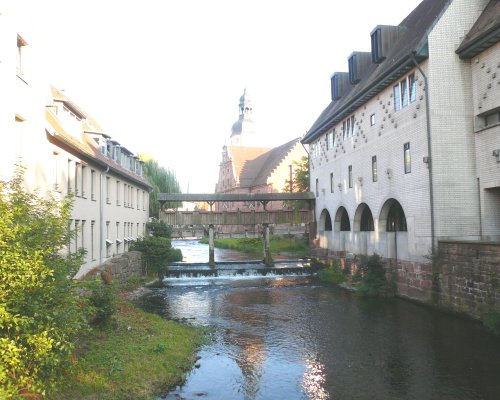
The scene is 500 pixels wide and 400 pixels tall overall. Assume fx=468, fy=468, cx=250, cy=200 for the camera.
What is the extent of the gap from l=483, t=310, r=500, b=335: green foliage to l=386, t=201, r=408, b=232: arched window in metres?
7.33

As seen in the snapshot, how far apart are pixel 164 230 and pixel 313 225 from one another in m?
10.4

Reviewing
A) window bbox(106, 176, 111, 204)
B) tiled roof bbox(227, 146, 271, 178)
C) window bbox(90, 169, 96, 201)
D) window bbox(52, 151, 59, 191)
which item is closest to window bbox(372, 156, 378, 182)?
window bbox(90, 169, 96, 201)

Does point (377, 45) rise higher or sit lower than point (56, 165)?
higher

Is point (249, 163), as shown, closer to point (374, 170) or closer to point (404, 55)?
point (374, 170)

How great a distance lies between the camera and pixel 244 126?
89.5 m

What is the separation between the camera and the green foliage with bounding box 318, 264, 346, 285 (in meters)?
24.5

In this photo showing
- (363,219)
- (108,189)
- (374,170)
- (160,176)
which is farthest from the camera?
(160,176)

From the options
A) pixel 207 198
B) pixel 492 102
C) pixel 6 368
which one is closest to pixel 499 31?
pixel 492 102

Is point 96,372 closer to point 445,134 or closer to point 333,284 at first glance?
point 445,134

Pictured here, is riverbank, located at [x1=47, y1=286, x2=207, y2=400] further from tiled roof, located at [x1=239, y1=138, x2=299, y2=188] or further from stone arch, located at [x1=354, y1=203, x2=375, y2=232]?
tiled roof, located at [x1=239, y1=138, x2=299, y2=188]

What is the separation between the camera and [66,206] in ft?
23.8

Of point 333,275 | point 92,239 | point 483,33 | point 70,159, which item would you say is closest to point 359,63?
point 483,33

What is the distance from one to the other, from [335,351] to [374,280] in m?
8.89

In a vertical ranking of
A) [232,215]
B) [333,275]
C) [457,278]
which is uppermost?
[232,215]
